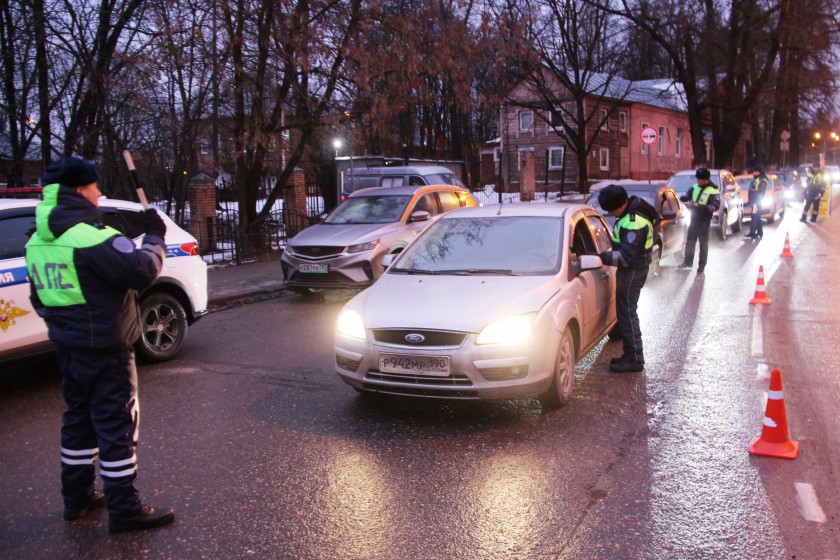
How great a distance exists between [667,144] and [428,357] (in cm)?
5989

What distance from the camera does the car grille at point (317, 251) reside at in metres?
11.2

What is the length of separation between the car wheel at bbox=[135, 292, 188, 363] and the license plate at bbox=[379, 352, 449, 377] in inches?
123

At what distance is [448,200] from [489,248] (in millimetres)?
7116

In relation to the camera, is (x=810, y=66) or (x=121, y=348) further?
(x=810, y=66)

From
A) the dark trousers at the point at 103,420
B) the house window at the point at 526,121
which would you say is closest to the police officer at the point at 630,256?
the dark trousers at the point at 103,420

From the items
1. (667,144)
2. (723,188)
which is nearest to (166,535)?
(723,188)

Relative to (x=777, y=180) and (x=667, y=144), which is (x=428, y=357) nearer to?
(x=777, y=180)

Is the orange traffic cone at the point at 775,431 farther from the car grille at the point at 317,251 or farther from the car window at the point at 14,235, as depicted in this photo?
the car grille at the point at 317,251

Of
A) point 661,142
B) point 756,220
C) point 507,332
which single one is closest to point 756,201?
point 756,220

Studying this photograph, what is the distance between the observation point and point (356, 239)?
442 inches

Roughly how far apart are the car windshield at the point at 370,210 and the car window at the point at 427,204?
193 mm

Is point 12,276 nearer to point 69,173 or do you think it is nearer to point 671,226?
point 69,173

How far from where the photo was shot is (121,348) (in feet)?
12.6

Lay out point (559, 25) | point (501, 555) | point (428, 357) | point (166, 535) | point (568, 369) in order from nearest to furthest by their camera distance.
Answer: point (501, 555) < point (166, 535) < point (428, 357) < point (568, 369) < point (559, 25)
